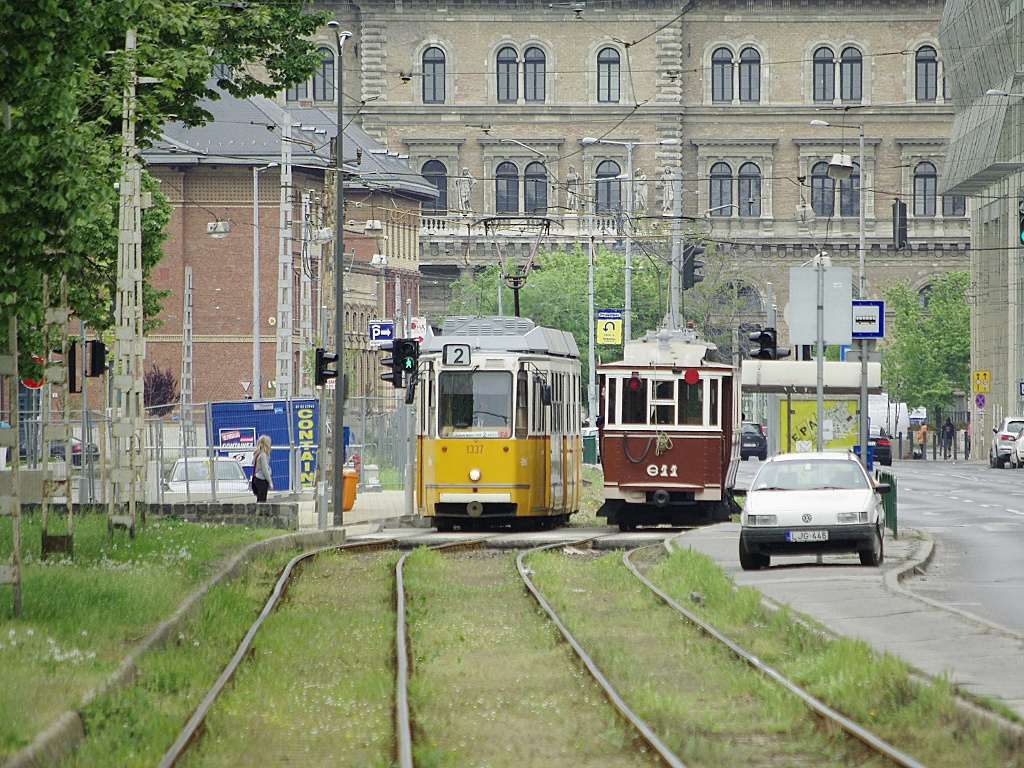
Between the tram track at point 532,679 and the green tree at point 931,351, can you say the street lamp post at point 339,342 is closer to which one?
the tram track at point 532,679

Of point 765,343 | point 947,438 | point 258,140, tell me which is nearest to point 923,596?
point 765,343

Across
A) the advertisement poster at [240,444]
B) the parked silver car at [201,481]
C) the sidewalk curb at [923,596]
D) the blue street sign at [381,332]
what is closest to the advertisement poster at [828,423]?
the blue street sign at [381,332]

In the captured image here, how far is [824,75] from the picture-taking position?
10194cm

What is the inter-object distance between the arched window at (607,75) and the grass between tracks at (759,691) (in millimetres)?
85636

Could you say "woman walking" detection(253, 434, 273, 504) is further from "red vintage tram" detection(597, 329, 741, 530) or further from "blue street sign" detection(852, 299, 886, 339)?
"blue street sign" detection(852, 299, 886, 339)

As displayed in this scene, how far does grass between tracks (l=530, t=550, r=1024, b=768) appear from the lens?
9727 millimetres

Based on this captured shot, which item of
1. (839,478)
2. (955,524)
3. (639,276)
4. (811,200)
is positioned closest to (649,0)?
(811,200)

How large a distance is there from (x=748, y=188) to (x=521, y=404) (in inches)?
2972

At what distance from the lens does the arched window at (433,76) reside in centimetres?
10119

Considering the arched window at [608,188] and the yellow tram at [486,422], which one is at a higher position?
the arched window at [608,188]

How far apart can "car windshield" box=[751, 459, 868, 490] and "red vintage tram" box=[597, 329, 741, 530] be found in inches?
309

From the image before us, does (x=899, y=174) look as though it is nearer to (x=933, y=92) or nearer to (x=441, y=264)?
(x=933, y=92)

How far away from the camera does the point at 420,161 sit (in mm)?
101562

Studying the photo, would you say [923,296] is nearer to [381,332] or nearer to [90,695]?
[381,332]
